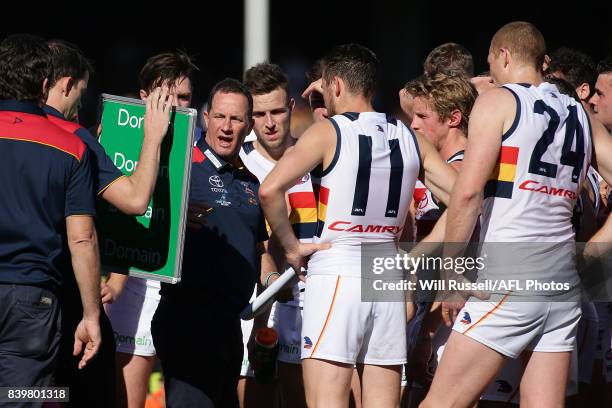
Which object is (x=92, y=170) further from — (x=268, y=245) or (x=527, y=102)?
(x=527, y=102)

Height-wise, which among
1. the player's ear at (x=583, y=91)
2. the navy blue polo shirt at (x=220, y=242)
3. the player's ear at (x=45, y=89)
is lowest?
the navy blue polo shirt at (x=220, y=242)

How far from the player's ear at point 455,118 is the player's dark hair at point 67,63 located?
1861 millimetres

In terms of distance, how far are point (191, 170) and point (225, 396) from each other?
1.16m

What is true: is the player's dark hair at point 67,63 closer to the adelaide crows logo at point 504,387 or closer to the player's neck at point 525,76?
the player's neck at point 525,76

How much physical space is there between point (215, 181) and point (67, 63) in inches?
36.8

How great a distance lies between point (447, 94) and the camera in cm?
525

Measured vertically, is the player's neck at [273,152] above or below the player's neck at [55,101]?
below

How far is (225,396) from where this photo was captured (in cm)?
514

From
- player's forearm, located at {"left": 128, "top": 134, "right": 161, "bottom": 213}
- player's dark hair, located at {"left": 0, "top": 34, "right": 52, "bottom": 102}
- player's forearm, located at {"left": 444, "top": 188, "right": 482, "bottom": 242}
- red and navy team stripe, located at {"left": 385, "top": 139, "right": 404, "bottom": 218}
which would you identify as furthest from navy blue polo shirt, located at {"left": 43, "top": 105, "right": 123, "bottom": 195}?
player's forearm, located at {"left": 444, "top": 188, "right": 482, "bottom": 242}

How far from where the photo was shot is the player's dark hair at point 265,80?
20.1ft

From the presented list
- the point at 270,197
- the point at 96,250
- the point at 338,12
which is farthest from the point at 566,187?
the point at 338,12

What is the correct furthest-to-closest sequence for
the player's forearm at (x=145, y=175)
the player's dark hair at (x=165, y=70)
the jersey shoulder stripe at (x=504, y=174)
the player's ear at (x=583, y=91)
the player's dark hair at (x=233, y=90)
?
the player's ear at (x=583, y=91) < the player's dark hair at (x=165, y=70) < the player's dark hair at (x=233, y=90) < the jersey shoulder stripe at (x=504, y=174) < the player's forearm at (x=145, y=175)

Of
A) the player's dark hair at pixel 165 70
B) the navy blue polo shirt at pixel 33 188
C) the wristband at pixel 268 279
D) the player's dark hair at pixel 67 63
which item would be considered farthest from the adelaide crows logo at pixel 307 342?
the player's dark hair at pixel 165 70

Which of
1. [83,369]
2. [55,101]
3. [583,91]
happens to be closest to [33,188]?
[55,101]
